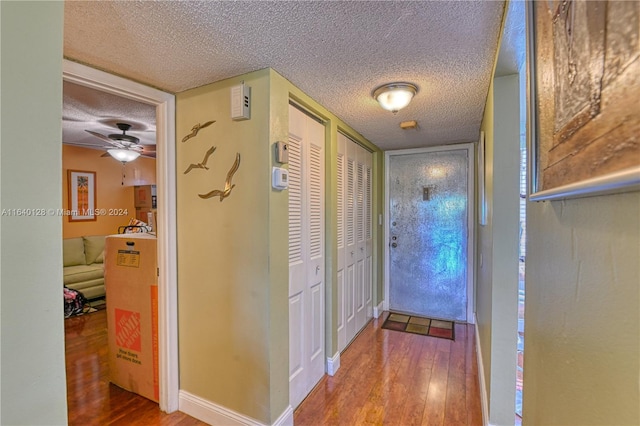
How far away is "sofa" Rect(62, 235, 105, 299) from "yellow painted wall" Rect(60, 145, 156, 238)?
0.53 ft

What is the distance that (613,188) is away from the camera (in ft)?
1.18

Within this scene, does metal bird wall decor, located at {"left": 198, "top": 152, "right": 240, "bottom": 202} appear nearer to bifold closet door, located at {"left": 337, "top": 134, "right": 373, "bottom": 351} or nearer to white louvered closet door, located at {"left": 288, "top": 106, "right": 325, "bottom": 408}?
white louvered closet door, located at {"left": 288, "top": 106, "right": 325, "bottom": 408}

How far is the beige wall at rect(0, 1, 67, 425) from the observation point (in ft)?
1.79

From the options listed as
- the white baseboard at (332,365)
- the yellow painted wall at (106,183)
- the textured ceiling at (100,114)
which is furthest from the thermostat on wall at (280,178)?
the yellow painted wall at (106,183)

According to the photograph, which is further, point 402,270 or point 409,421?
point 402,270

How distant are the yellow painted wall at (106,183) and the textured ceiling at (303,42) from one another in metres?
3.13

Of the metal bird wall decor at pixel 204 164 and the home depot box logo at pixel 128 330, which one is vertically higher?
the metal bird wall decor at pixel 204 164

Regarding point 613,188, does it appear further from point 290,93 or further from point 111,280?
point 111,280

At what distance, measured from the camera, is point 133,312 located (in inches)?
84.0

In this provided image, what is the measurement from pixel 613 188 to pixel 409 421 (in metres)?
2.05

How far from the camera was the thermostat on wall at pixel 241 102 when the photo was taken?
166cm

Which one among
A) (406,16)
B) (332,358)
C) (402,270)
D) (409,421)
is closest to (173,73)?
(406,16)

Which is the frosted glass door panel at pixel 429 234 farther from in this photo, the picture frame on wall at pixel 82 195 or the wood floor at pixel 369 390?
the picture frame on wall at pixel 82 195

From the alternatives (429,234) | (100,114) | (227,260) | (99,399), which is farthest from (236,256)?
(429,234)
